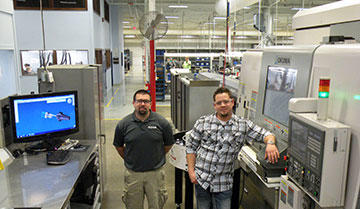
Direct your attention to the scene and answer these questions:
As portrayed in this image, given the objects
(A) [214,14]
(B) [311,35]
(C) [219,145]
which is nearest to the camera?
(C) [219,145]

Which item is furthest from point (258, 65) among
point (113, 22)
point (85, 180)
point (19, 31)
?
point (113, 22)

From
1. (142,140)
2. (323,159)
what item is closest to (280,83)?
(323,159)

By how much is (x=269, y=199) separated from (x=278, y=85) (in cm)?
105

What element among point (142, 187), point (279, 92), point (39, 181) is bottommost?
point (142, 187)

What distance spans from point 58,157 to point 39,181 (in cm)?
42

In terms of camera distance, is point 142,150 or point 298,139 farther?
point 142,150

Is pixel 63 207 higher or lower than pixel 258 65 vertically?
lower

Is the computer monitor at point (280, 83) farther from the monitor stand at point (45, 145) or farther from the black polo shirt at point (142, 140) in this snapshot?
the monitor stand at point (45, 145)

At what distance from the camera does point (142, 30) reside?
4.41 metres

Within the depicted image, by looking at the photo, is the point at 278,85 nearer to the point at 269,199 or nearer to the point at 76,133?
the point at 269,199

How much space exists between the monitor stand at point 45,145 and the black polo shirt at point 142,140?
714mm

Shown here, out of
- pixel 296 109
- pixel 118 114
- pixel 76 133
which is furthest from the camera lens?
pixel 118 114

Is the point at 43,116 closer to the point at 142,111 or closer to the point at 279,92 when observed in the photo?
the point at 142,111

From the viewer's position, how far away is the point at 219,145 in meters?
2.24
